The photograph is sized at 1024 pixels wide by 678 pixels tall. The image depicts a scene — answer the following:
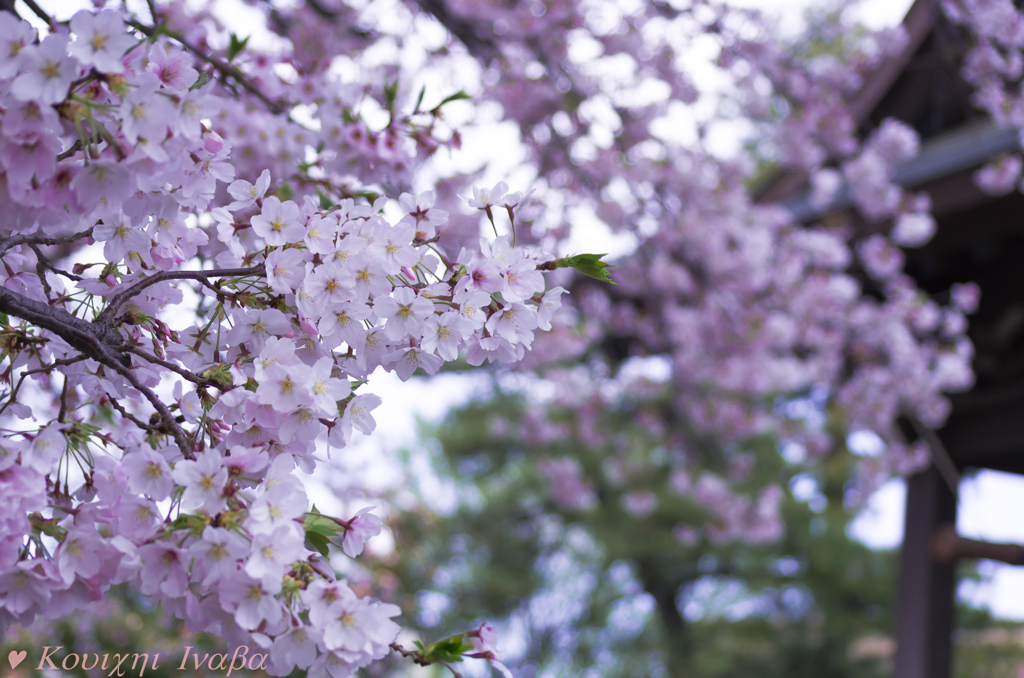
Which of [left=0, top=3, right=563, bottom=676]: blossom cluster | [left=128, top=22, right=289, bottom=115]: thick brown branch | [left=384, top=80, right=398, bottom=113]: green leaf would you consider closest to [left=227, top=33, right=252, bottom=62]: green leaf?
[left=128, top=22, right=289, bottom=115]: thick brown branch

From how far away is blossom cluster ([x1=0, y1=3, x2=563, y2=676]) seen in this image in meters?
0.69

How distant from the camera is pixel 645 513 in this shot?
710 cm

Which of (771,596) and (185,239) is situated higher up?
(771,596)

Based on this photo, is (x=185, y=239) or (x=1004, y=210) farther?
(x=1004, y=210)

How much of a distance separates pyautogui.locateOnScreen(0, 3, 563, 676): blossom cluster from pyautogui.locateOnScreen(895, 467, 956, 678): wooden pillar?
11.2ft

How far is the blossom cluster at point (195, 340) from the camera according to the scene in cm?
69

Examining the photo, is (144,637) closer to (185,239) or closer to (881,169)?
(185,239)

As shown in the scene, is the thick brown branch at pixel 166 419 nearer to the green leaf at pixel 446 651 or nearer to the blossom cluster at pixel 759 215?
the green leaf at pixel 446 651

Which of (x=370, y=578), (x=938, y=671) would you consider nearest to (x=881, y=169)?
(x=938, y=671)

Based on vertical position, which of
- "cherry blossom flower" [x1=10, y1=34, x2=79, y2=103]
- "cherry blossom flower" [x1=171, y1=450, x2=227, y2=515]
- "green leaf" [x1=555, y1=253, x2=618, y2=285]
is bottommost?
"cherry blossom flower" [x1=171, y1=450, x2=227, y2=515]

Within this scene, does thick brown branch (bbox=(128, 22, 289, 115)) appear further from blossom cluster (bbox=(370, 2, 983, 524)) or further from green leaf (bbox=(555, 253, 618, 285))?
blossom cluster (bbox=(370, 2, 983, 524))

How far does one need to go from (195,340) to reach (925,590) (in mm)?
3669

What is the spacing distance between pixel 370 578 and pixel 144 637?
45.5 inches

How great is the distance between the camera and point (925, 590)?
11.5 ft
